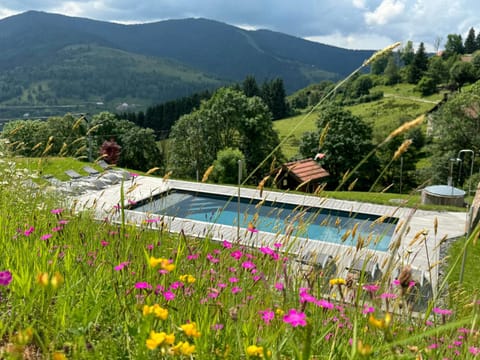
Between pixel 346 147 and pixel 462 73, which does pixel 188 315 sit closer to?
pixel 346 147

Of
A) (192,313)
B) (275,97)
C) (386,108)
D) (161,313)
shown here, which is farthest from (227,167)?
(275,97)

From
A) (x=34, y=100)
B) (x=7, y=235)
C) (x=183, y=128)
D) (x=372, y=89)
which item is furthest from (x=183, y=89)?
(x=7, y=235)

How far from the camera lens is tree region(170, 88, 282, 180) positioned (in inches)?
1114

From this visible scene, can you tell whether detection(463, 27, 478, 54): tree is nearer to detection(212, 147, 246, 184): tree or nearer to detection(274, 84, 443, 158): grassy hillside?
detection(274, 84, 443, 158): grassy hillside

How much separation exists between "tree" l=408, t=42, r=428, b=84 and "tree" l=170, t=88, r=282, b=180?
150 ft

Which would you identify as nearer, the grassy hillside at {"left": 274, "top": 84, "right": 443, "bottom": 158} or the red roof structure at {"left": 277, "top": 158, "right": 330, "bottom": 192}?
the red roof structure at {"left": 277, "top": 158, "right": 330, "bottom": 192}

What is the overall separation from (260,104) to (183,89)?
131 metres

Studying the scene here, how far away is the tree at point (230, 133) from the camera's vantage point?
92.8ft

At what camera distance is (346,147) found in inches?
1098

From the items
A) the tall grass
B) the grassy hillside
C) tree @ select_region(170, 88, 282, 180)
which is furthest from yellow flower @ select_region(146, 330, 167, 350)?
the grassy hillside

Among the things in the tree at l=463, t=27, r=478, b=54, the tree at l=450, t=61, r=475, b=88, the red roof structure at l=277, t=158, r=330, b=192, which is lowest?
the red roof structure at l=277, t=158, r=330, b=192

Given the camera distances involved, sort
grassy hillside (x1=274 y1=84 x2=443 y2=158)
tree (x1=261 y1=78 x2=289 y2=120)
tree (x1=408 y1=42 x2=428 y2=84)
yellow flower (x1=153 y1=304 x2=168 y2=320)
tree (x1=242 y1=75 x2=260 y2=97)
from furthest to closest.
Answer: tree (x1=261 y1=78 x2=289 y2=120) < tree (x1=242 y1=75 x2=260 y2=97) < tree (x1=408 y1=42 x2=428 y2=84) < grassy hillside (x1=274 y1=84 x2=443 y2=158) < yellow flower (x1=153 y1=304 x2=168 y2=320)

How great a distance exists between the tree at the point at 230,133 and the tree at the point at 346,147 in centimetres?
375

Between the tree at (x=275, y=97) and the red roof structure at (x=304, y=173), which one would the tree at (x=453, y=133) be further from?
the tree at (x=275, y=97)
